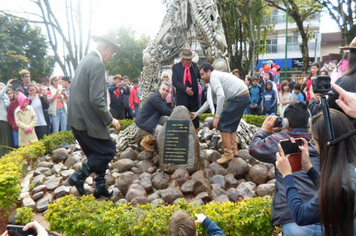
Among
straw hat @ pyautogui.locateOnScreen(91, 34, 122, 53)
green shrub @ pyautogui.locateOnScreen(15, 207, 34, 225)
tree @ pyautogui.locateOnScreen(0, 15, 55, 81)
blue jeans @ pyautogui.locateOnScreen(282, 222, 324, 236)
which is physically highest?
tree @ pyautogui.locateOnScreen(0, 15, 55, 81)

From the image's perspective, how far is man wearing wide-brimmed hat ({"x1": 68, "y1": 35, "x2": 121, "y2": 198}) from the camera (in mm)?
4051

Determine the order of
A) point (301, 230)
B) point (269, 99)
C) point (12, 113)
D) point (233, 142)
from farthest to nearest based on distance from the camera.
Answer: point (269, 99)
point (12, 113)
point (233, 142)
point (301, 230)

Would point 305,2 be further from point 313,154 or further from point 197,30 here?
point 313,154

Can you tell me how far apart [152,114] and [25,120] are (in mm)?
3163

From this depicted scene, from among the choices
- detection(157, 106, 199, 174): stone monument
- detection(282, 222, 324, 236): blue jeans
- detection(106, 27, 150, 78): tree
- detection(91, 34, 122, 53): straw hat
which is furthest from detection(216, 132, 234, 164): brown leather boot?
detection(106, 27, 150, 78): tree

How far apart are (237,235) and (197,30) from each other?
224 inches

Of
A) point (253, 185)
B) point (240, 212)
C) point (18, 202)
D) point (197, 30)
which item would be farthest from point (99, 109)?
point (197, 30)

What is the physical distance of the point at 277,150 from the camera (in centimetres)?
291

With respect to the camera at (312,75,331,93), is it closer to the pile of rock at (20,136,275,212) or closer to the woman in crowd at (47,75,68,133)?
the pile of rock at (20,136,275,212)

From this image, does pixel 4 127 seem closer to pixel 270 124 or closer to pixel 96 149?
pixel 96 149

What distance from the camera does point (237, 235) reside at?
121 inches

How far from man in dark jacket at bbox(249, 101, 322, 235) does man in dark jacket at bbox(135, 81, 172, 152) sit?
11.8 ft

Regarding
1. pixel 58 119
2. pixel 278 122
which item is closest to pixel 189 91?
pixel 278 122

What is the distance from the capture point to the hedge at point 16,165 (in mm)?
4113
